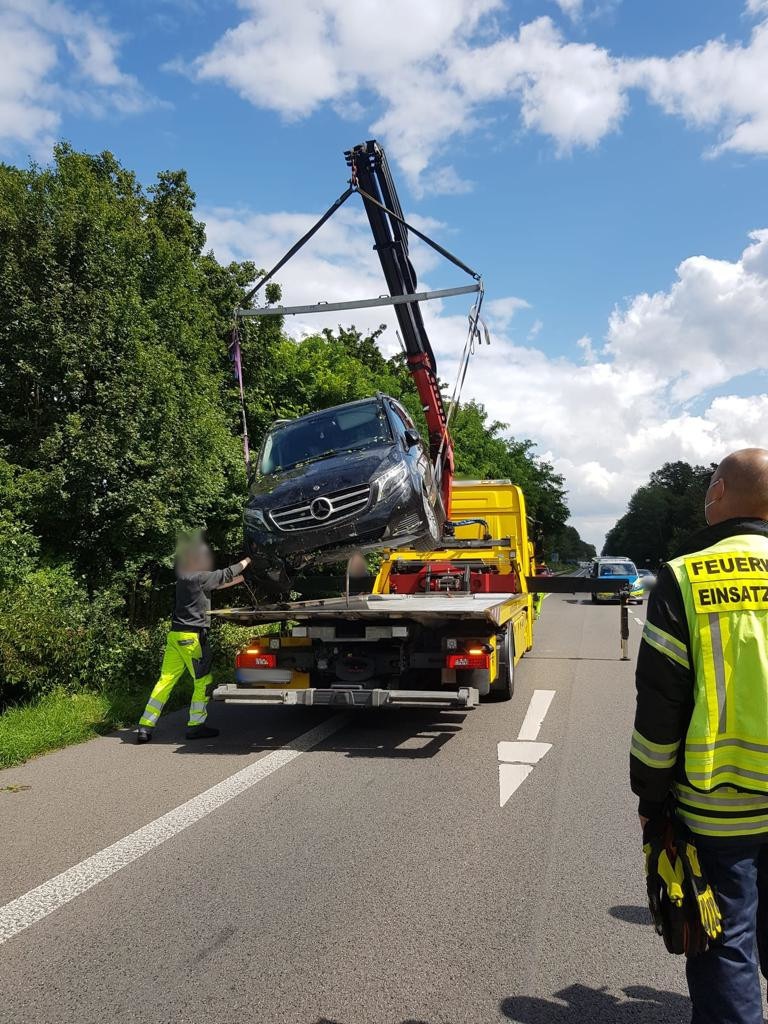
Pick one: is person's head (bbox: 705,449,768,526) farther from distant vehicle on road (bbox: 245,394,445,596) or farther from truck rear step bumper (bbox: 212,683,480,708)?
distant vehicle on road (bbox: 245,394,445,596)

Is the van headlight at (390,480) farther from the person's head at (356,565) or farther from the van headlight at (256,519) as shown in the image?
the van headlight at (256,519)

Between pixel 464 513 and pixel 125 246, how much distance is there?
7212 mm

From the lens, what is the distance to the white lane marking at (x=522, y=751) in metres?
6.30

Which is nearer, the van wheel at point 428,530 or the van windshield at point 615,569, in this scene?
the van wheel at point 428,530

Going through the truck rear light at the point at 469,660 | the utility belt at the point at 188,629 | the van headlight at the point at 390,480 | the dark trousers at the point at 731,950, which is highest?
the van headlight at the point at 390,480

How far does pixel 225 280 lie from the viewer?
67.1 ft

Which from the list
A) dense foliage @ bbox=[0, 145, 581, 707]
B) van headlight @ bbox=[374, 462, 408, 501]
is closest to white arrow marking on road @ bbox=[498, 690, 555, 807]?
van headlight @ bbox=[374, 462, 408, 501]

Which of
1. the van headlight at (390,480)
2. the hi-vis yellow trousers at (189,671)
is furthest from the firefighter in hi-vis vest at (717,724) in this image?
the hi-vis yellow trousers at (189,671)

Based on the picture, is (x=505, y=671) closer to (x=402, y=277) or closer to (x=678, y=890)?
(x=402, y=277)

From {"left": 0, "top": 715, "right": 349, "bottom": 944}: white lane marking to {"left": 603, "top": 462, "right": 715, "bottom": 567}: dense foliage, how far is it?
283 feet

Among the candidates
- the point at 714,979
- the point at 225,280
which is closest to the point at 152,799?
the point at 714,979

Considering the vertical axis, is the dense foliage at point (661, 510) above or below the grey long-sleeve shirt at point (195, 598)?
above

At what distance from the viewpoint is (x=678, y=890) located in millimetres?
2068

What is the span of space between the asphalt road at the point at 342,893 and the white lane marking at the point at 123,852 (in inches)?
2.8
